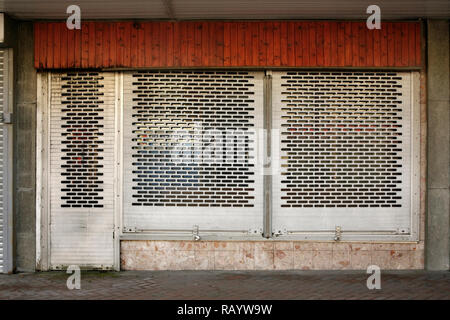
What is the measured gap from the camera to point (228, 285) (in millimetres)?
7414

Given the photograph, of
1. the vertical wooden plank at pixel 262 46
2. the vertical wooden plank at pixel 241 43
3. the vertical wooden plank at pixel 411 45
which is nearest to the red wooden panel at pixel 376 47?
the vertical wooden plank at pixel 411 45

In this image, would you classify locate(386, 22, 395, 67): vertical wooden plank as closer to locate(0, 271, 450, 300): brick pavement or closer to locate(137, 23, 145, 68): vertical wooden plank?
locate(0, 271, 450, 300): brick pavement

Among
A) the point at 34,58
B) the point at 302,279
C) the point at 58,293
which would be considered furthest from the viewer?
the point at 34,58

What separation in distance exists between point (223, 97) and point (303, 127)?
1538mm

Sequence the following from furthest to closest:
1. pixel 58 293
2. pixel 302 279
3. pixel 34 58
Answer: pixel 34 58, pixel 302 279, pixel 58 293

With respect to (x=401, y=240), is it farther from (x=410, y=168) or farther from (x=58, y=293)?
(x=58, y=293)

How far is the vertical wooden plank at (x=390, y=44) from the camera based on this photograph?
8156 millimetres

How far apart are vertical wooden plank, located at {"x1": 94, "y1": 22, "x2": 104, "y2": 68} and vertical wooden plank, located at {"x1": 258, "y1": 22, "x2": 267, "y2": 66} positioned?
2.83m

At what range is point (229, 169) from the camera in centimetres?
827

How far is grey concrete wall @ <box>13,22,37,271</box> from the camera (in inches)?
328

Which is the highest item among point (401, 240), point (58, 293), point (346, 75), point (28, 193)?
point (346, 75)

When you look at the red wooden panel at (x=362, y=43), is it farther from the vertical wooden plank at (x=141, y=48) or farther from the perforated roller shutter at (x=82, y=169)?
Result: the perforated roller shutter at (x=82, y=169)

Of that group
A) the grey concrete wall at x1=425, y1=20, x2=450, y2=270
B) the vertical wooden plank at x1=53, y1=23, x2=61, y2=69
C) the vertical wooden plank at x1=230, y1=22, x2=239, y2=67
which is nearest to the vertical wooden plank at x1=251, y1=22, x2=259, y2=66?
the vertical wooden plank at x1=230, y1=22, x2=239, y2=67

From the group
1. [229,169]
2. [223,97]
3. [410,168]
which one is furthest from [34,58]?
[410,168]
